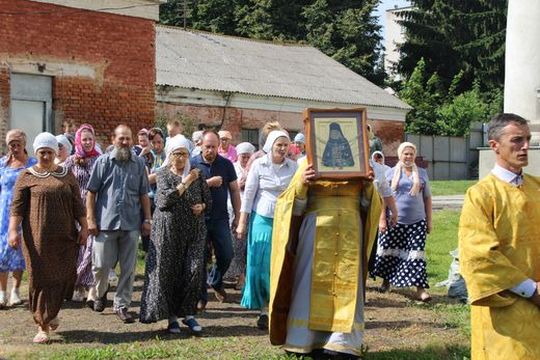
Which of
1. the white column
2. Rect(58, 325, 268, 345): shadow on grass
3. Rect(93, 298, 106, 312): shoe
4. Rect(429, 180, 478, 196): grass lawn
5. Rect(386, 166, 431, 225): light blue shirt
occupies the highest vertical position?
the white column

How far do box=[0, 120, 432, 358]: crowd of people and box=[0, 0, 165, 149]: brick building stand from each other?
784 cm

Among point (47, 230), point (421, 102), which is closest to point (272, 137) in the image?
point (47, 230)

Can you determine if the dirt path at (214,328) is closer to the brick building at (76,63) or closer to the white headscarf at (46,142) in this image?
the white headscarf at (46,142)

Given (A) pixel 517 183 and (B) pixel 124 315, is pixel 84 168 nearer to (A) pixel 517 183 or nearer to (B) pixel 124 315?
(B) pixel 124 315

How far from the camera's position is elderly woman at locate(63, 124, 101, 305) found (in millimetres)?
10125

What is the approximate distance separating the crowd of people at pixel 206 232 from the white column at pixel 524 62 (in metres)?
1.47

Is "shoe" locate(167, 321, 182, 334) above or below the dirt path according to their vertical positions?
above

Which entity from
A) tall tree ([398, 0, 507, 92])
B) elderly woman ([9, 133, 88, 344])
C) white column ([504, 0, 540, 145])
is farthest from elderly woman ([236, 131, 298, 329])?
tall tree ([398, 0, 507, 92])

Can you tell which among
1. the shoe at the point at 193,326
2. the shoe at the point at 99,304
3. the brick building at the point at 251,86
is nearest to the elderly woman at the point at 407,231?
the shoe at the point at 193,326

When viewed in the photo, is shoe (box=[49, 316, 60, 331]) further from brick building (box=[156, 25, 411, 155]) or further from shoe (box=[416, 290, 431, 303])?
brick building (box=[156, 25, 411, 155])

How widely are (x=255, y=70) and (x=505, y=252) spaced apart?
3026cm

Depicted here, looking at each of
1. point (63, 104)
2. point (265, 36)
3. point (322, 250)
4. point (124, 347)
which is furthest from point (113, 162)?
point (265, 36)

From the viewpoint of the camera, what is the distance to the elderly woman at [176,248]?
27.9 feet

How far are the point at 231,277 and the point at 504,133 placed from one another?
689 centimetres
